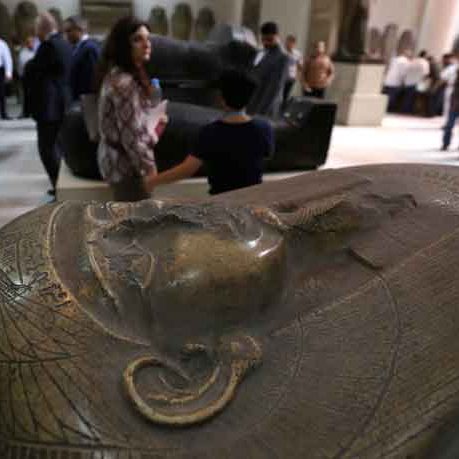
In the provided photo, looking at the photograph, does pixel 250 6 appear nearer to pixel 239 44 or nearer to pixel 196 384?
pixel 239 44

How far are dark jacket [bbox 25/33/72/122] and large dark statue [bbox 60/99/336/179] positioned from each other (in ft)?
0.73

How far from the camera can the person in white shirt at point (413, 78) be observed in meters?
11.4

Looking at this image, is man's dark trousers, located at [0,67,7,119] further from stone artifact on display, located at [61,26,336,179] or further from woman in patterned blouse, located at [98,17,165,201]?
woman in patterned blouse, located at [98,17,165,201]

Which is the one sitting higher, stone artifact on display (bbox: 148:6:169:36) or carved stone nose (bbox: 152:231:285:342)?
stone artifact on display (bbox: 148:6:169:36)

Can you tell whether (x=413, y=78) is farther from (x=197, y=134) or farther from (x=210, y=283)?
(x=210, y=283)

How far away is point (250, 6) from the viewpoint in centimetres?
1176

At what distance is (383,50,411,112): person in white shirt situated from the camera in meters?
11.6

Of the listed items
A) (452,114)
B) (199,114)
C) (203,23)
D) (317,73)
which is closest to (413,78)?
(317,73)

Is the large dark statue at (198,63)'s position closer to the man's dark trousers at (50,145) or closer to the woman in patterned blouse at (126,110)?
the man's dark trousers at (50,145)

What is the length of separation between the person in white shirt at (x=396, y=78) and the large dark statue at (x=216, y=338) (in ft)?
37.9

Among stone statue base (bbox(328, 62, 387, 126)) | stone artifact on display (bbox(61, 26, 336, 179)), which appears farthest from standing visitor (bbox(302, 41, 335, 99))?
stone artifact on display (bbox(61, 26, 336, 179))

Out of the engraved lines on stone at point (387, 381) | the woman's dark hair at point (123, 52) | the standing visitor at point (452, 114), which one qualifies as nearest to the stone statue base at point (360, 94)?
the standing visitor at point (452, 114)

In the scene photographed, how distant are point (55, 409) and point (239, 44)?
195 inches

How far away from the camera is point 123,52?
2.44 m
